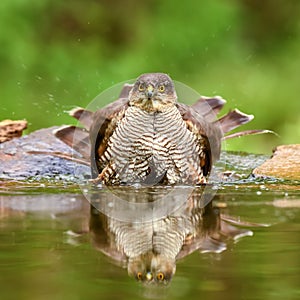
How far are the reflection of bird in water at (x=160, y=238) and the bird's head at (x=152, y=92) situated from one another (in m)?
1.08

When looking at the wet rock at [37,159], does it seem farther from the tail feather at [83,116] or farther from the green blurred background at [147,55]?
the green blurred background at [147,55]

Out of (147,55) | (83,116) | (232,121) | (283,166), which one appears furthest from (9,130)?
(147,55)

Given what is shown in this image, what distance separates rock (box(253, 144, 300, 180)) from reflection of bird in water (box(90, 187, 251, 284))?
48.8 inches

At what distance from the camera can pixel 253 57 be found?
311 inches

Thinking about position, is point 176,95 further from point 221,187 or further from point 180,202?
point 180,202

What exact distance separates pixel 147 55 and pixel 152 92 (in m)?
3.01

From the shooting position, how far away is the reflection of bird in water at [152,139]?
4.71m

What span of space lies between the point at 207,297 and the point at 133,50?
225 inches

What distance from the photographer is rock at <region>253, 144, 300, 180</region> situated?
4.91 metres

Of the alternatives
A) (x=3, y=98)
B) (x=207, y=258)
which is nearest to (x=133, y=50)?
(x=3, y=98)

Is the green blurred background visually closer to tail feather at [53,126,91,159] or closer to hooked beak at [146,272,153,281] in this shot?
tail feather at [53,126,91,159]

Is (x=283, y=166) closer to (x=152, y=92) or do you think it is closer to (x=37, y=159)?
(x=152, y=92)

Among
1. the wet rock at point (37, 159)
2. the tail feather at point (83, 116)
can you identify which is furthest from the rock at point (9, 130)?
the tail feather at point (83, 116)

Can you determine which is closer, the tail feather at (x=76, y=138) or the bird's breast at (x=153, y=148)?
the bird's breast at (x=153, y=148)
